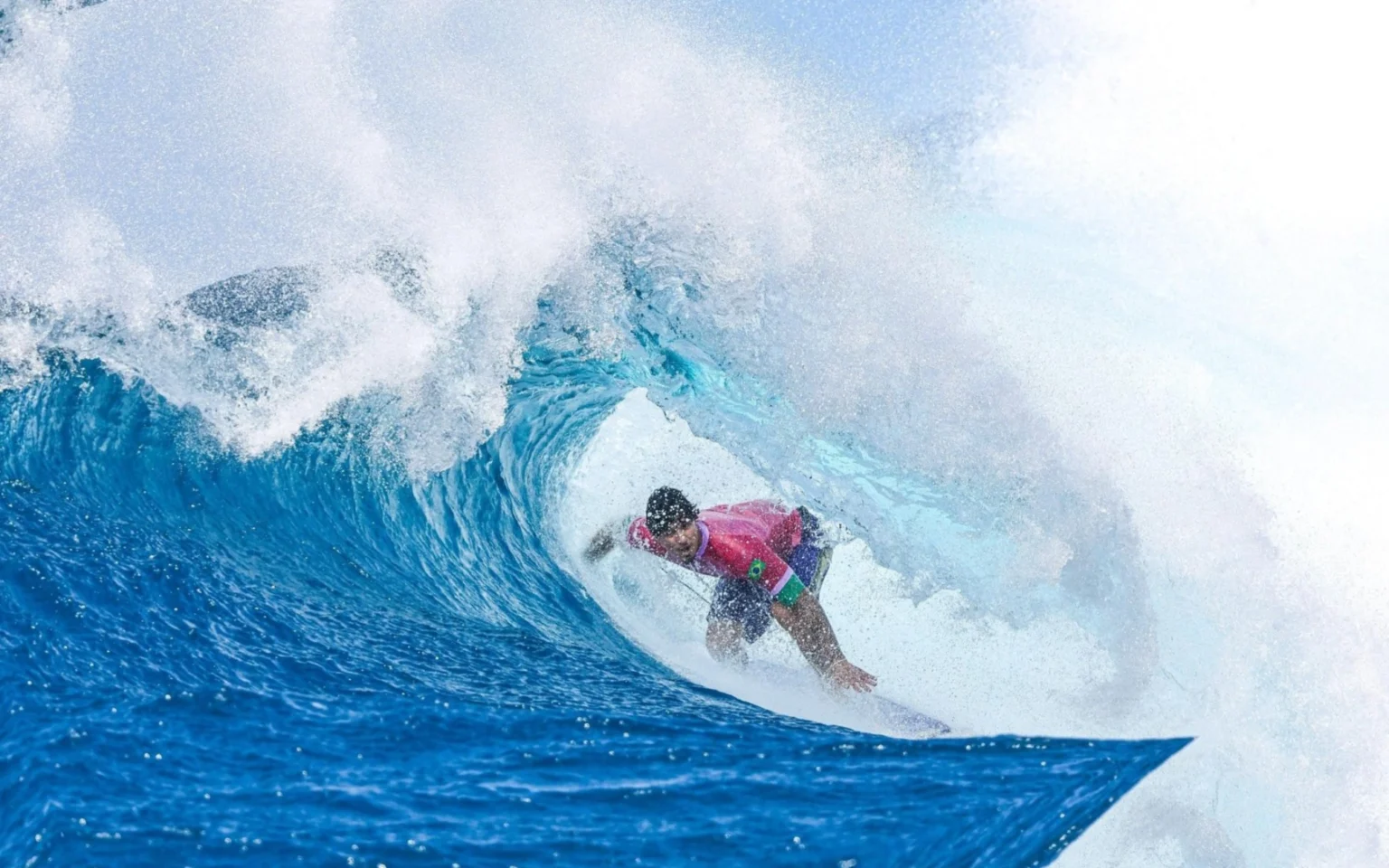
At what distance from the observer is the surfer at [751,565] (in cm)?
392

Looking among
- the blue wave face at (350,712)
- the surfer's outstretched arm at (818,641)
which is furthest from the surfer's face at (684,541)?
the blue wave face at (350,712)

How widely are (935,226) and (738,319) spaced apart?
1315 mm

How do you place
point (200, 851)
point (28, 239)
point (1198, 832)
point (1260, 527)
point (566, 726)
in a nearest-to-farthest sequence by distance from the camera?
point (200, 851), point (566, 726), point (1198, 832), point (28, 239), point (1260, 527)

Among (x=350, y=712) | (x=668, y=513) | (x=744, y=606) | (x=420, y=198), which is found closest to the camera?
Result: (x=350, y=712)

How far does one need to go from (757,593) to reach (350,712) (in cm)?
172

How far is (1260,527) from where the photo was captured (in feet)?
15.2

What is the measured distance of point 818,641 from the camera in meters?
4.14

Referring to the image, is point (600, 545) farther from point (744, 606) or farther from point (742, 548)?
point (742, 548)

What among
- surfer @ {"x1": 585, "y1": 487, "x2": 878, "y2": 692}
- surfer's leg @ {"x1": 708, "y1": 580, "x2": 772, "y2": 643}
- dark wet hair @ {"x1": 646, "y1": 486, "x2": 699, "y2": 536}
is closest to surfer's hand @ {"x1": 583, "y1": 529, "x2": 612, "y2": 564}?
surfer @ {"x1": 585, "y1": 487, "x2": 878, "y2": 692}

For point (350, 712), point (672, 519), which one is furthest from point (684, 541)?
point (350, 712)

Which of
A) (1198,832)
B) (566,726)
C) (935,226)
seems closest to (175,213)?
(566,726)

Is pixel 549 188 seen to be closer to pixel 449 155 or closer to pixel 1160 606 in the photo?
pixel 449 155

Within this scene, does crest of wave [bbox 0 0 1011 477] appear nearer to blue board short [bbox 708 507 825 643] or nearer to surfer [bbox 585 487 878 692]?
blue board short [bbox 708 507 825 643]

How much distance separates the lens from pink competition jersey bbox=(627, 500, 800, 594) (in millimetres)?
3973
